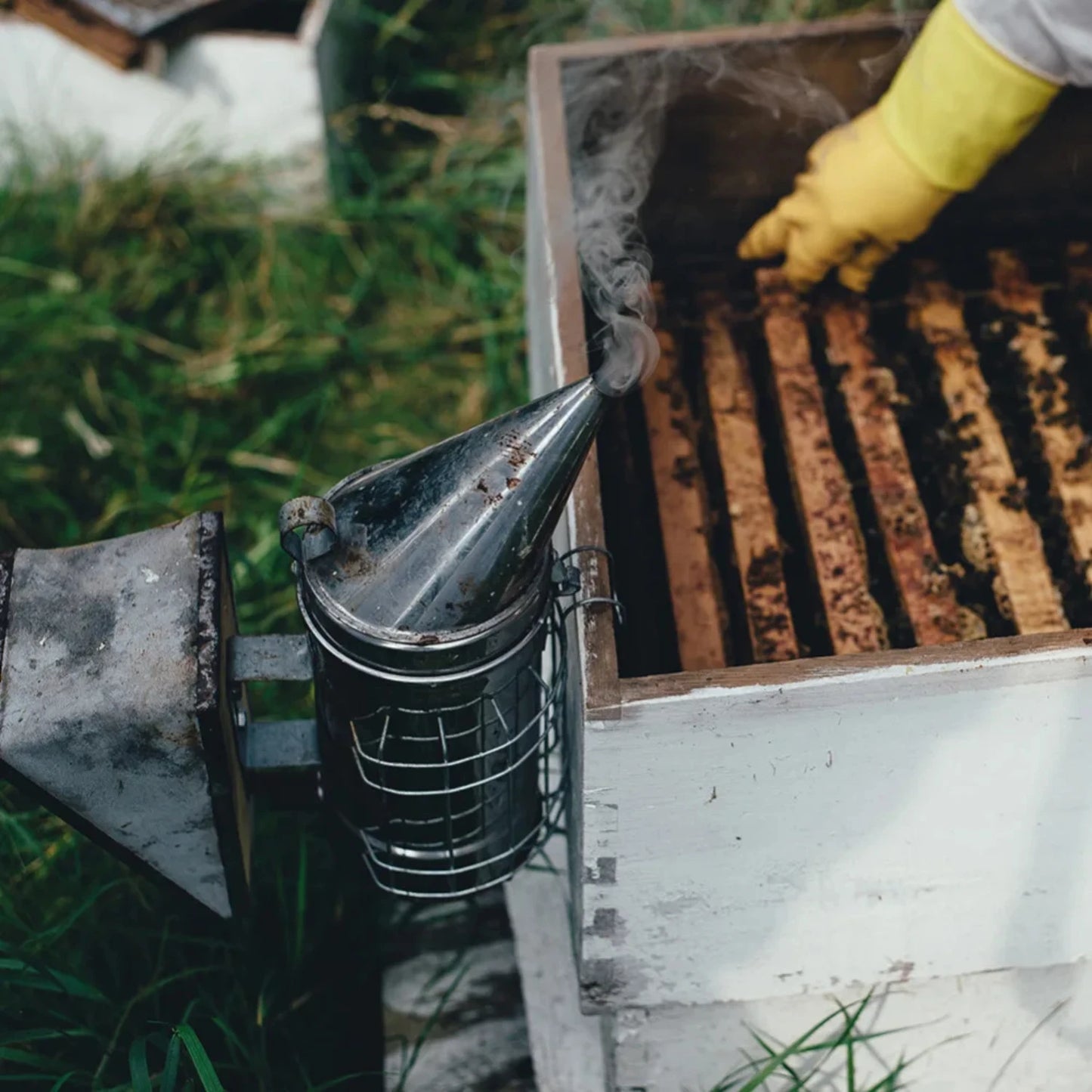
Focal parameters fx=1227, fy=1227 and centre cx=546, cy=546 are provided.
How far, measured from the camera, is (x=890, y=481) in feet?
7.31

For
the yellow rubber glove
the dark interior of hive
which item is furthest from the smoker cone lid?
the yellow rubber glove

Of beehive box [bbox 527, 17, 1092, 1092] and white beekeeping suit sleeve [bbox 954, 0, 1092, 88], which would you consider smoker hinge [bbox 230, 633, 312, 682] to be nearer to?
beehive box [bbox 527, 17, 1092, 1092]

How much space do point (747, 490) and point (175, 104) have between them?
1942 millimetres

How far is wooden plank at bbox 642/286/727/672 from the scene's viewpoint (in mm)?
2096

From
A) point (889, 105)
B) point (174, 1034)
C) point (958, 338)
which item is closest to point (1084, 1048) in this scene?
point (958, 338)

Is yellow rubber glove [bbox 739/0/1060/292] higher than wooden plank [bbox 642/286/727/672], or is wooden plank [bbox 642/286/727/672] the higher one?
yellow rubber glove [bbox 739/0/1060/292]

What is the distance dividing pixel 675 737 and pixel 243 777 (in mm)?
688

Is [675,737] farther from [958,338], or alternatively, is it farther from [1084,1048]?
[958,338]

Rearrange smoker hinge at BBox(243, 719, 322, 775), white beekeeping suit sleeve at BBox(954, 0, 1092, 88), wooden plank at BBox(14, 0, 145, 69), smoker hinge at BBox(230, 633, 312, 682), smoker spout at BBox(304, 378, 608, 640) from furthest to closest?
wooden plank at BBox(14, 0, 145, 69) → white beekeeping suit sleeve at BBox(954, 0, 1092, 88) → smoker hinge at BBox(243, 719, 322, 775) → smoker hinge at BBox(230, 633, 312, 682) → smoker spout at BBox(304, 378, 608, 640)

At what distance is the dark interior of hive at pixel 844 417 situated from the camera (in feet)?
6.98

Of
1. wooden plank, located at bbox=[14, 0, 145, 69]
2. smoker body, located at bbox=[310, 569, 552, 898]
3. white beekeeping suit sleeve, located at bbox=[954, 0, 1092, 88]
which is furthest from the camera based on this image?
wooden plank, located at bbox=[14, 0, 145, 69]

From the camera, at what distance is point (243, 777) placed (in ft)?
5.92

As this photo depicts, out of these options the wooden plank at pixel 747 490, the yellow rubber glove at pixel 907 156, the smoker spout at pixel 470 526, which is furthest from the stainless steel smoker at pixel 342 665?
the yellow rubber glove at pixel 907 156

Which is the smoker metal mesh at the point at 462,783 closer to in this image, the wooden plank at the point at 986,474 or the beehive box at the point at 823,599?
the beehive box at the point at 823,599
